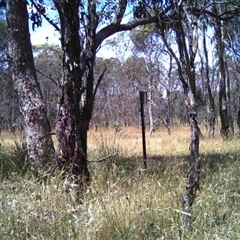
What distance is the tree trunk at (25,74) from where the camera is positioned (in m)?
6.28

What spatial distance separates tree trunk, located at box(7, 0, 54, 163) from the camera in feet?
20.6

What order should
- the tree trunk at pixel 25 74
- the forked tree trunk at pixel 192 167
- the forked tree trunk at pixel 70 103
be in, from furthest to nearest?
the tree trunk at pixel 25 74 → the forked tree trunk at pixel 70 103 → the forked tree trunk at pixel 192 167

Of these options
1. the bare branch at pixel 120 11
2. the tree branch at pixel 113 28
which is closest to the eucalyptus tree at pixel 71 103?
the tree branch at pixel 113 28

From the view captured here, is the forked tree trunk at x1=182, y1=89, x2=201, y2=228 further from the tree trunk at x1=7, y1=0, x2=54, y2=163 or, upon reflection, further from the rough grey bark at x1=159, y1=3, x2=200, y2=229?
the tree trunk at x1=7, y1=0, x2=54, y2=163

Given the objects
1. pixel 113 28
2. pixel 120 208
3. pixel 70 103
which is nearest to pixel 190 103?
pixel 120 208

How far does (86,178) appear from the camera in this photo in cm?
489

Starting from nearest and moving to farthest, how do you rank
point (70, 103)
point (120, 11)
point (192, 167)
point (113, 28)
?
point (192, 167), point (70, 103), point (113, 28), point (120, 11)

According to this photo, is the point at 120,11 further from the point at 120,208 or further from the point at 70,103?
the point at 120,208

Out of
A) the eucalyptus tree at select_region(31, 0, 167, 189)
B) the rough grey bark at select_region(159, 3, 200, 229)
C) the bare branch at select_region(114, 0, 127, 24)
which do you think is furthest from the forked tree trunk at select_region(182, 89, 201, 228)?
the bare branch at select_region(114, 0, 127, 24)

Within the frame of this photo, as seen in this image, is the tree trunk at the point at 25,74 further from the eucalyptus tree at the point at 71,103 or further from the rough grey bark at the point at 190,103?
the rough grey bark at the point at 190,103

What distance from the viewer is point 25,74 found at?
647 cm

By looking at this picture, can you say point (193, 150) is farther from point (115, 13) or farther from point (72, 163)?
point (115, 13)

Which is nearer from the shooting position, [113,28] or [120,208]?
[120,208]

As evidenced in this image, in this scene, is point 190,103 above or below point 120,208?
above
